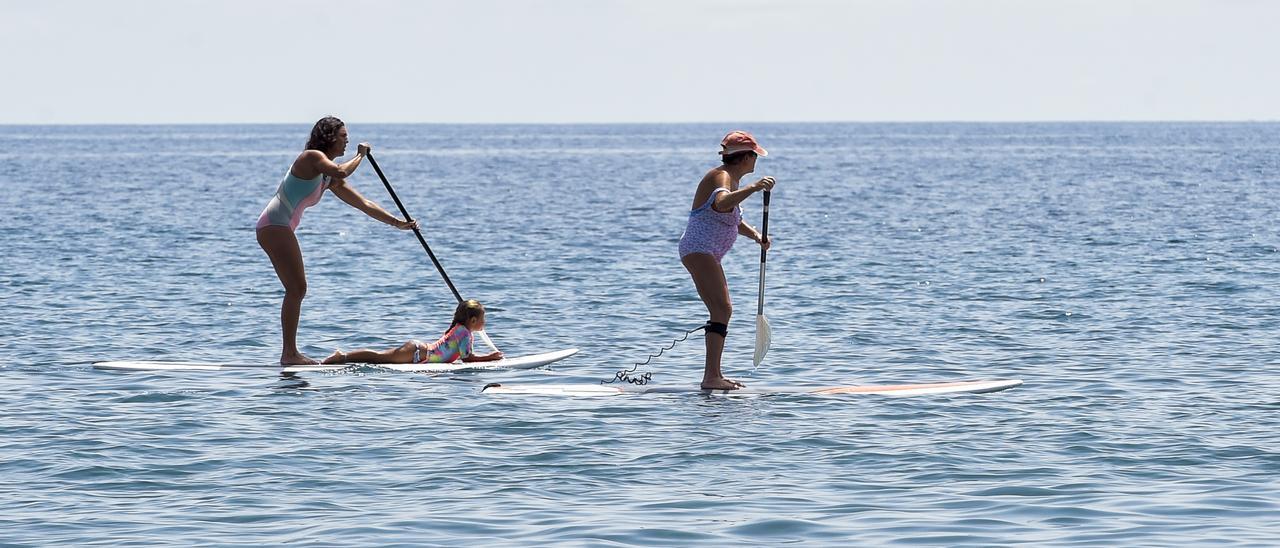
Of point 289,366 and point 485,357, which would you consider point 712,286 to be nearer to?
point 485,357

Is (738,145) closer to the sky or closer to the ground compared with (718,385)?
closer to the sky

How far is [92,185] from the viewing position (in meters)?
68.6

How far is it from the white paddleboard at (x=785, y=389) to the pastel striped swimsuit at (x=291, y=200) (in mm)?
2246

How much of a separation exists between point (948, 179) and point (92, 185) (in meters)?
35.7

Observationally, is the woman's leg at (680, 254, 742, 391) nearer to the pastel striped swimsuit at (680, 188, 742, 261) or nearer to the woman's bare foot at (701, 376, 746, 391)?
the pastel striped swimsuit at (680, 188, 742, 261)

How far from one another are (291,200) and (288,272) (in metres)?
0.58

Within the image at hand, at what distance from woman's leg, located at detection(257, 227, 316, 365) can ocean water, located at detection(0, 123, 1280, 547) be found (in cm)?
60

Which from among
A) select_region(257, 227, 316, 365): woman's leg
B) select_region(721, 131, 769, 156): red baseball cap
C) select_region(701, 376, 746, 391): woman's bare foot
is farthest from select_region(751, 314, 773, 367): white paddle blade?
select_region(257, 227, 316, 365): woman's leg

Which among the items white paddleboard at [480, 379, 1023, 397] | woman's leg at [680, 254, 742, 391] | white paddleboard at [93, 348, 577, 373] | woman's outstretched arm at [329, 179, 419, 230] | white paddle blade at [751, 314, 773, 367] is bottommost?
white paddleboard at [93, 348, 577, 373]

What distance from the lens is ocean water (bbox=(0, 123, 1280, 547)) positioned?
29.8 feet

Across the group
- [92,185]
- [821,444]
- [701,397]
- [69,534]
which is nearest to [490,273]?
[701,397]

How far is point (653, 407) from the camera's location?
41.3 feet

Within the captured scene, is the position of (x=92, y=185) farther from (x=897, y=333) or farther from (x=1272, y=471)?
(x=1272, y=471)

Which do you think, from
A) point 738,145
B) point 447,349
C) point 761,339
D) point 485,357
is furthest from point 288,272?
point 738,145
